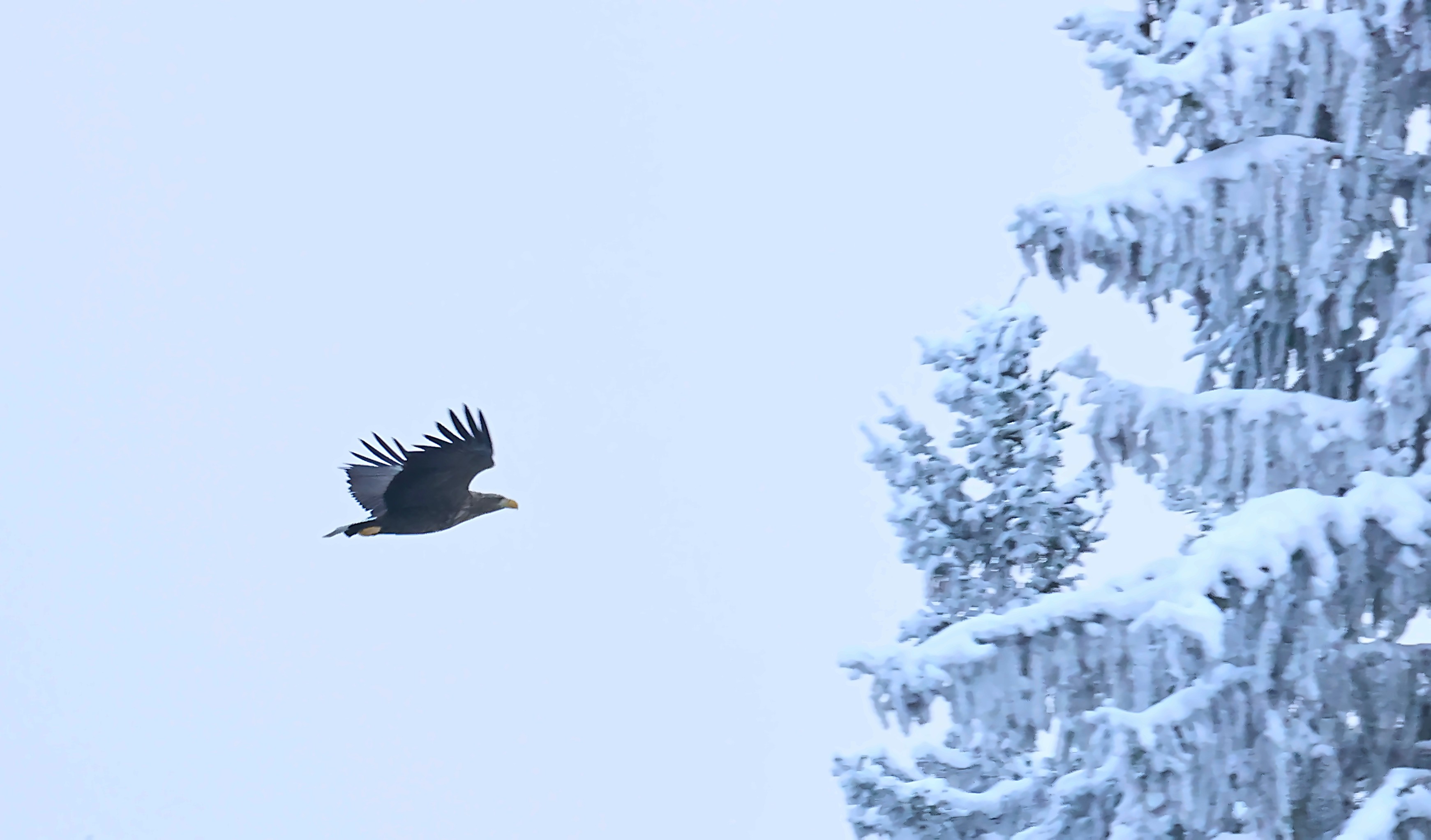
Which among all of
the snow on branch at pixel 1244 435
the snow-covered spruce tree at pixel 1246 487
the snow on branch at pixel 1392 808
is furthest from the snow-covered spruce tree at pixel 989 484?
the snow on branch at pixel 1392 808

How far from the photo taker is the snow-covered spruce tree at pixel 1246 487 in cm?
452

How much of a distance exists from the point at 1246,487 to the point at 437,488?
8041mm

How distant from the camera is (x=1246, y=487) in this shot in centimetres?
540

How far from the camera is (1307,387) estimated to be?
5.99 metres

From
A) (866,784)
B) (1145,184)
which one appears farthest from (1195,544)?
(866,784)

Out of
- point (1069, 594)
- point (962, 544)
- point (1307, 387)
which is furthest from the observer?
point (962, 544)

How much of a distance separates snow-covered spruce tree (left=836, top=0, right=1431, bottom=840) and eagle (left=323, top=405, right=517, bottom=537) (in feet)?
21.3

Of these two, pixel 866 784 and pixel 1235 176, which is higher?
pixel 1235 176

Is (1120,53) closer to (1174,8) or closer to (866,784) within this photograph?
(1174,8)

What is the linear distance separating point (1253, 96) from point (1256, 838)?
2226 millimetres

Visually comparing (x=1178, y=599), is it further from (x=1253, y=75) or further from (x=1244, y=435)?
(x=1253, y=75)

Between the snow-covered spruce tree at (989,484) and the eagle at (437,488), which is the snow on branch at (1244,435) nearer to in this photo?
the snow-covered spruce tree at (989,484)

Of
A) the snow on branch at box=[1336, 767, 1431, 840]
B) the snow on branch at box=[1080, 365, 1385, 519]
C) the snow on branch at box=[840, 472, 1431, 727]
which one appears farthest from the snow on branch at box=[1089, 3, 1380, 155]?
the snow on branch at box=[1336, 767, 1431, 840]

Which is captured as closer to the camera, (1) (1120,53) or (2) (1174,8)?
(1) (1120,53)
